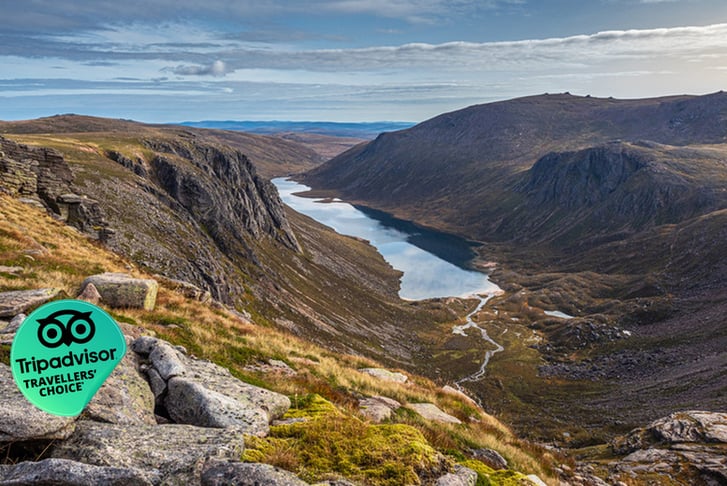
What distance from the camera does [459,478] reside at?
9.47 meters

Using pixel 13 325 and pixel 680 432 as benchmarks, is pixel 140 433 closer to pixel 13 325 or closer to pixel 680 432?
pixel 13 325

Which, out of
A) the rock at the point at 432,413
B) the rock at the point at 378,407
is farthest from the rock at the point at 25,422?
the rock at the point at 432,413

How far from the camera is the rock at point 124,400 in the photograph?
28.9 feet

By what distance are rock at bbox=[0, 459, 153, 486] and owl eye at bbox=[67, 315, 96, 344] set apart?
6.15 ft

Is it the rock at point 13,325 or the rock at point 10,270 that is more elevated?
the rock at point 13,325

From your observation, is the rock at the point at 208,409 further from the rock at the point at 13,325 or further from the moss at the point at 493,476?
the moss at the point at 493,476

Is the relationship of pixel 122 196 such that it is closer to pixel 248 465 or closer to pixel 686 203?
pixel 248 465

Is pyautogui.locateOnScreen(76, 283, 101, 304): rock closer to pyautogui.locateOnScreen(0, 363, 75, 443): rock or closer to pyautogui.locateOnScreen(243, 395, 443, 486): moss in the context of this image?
pyautogui.locateOnScreen(0, 363, 75, 443): rock

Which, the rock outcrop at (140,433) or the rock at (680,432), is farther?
the rock at (680,432)

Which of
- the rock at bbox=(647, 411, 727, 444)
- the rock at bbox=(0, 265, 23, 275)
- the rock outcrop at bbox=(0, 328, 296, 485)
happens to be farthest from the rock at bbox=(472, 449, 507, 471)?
the rock at bbox=(647, 411, 727, 444)

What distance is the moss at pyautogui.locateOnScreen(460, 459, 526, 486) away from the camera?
34.1 feet

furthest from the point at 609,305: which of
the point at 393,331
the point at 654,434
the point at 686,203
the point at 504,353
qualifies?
the point at 654,434

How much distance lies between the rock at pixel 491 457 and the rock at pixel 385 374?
322 inches

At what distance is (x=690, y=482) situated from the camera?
22.9 meters
